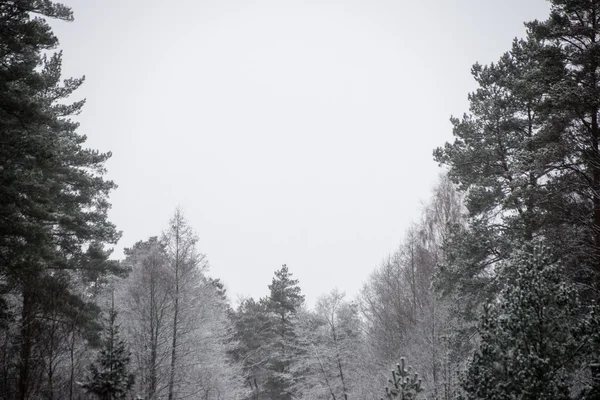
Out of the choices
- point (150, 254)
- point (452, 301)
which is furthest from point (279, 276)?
point (452, 301)

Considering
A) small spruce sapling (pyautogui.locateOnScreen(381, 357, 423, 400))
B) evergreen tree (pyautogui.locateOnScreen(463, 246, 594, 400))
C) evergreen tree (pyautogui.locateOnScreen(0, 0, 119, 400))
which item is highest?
evergreen tree (pyautogui.locateOnScreen(0, 0, 119, 400))

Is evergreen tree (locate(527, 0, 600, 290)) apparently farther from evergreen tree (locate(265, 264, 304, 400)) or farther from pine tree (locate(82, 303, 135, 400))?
evergreen tree (locate(265, 264, 304, 400))

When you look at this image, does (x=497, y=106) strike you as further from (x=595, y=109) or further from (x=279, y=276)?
(x=279, y=276)

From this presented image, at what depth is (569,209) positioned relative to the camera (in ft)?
31.5

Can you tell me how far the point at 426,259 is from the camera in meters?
19.2

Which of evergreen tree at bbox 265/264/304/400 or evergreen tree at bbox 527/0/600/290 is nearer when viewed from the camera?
evergreen tree at bbox 527/0/600/290

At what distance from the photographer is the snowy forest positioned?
21.7ft

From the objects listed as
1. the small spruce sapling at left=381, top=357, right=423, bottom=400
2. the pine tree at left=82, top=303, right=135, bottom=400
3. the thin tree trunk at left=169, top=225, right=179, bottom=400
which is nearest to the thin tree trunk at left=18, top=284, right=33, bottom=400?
the pine tree at left=82, top=303, right=135, bottom=400

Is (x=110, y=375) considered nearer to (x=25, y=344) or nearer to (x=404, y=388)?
(x=25, y=344)

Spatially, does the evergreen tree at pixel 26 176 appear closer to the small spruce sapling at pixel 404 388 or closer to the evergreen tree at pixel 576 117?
the small spruce sapling at pixel 404 388

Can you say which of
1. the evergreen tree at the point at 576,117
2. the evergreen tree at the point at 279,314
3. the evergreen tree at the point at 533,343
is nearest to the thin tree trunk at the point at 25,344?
the evergreen tree at the point at 533,343

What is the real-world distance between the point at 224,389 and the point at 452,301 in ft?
44.3

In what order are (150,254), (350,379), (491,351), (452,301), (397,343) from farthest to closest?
(350,379), (397,343), (150,254), (452,301), (491,351)

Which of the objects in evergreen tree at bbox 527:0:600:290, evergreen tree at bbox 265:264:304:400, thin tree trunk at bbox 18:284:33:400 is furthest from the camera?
evergreen tree at bbox 265:264:304:400
